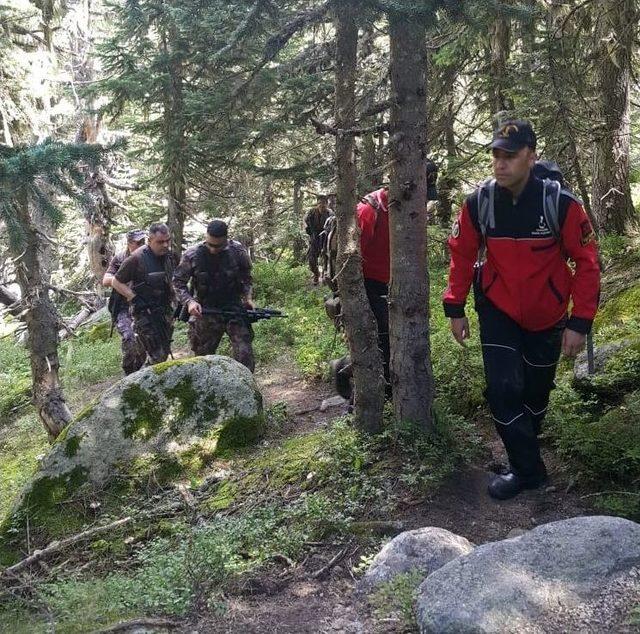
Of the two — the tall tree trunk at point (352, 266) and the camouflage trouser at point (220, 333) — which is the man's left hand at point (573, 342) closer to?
the tall tree trunk at point (352, 266)

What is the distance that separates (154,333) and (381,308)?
399 cm

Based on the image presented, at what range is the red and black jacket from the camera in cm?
416

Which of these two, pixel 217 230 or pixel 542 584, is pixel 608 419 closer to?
pixel 542 584

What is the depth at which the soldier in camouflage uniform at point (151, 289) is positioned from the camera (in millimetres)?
8852

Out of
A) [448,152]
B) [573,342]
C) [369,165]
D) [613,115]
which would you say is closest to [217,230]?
[369,165]

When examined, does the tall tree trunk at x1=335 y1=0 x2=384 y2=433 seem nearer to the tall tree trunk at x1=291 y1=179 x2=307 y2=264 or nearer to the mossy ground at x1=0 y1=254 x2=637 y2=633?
the mossy ground at x1=0 y1=254 x2=637 y2=633

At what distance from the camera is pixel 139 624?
3420 millimetres

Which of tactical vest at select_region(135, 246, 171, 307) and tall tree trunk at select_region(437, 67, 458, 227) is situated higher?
tall tree trunk at select_region(437, 67, 458, 227)

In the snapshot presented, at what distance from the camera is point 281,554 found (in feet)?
14.0

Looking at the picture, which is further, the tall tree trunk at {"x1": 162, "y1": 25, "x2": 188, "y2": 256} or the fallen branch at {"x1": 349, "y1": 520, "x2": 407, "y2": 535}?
the tall tree trunk at {"x1": 162, "y1": 25, "x2": 188, "y2": 256}

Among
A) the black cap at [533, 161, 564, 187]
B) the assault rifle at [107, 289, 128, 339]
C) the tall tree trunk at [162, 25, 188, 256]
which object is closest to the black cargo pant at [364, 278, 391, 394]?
the black cap at [533, 161, 564, 187]

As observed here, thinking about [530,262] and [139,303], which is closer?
[530,262]

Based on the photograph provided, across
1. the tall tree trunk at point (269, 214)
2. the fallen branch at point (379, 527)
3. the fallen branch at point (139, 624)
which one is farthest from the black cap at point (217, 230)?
the tall tree trunk at point (269, 214)

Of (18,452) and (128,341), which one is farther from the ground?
(128,341)
